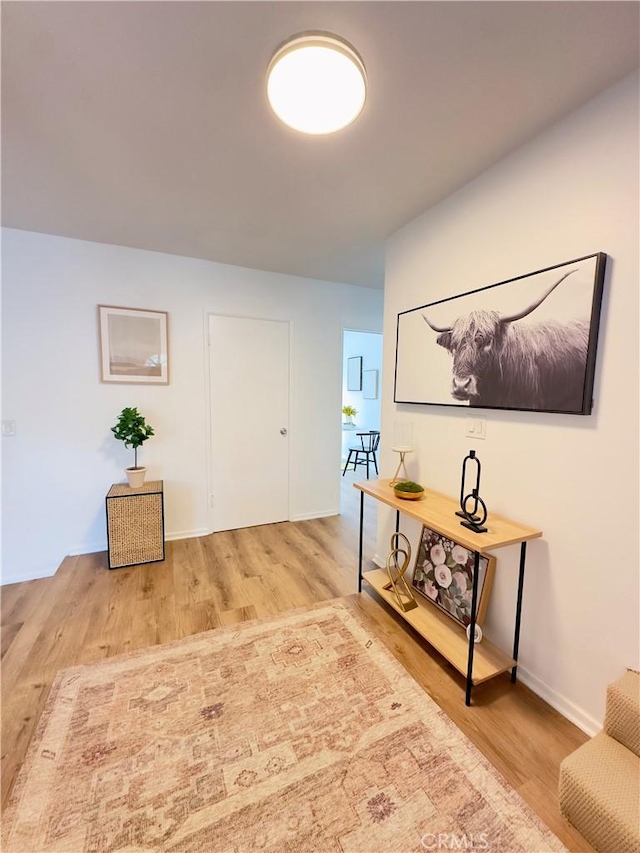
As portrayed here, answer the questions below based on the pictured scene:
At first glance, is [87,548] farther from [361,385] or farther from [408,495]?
[361,385]

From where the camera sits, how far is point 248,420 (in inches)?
131

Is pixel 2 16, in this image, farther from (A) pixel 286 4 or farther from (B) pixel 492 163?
(B) pixel 492 163

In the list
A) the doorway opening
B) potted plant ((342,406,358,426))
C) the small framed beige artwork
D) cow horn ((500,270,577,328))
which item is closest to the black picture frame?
the doorway opening

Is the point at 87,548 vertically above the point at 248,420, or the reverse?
the point at 248,420

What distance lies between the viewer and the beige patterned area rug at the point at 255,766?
103 cm

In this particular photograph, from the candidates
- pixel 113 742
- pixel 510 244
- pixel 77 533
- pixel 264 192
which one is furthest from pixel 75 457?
pixel 510 244

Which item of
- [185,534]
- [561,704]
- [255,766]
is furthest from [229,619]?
[561,704]

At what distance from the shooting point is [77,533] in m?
2.78

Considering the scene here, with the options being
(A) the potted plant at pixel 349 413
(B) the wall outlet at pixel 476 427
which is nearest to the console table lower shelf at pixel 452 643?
(B) the wall outlet at pixel 476 427

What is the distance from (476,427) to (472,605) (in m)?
0.86

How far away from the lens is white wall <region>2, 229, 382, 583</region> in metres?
2.54

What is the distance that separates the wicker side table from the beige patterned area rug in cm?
104

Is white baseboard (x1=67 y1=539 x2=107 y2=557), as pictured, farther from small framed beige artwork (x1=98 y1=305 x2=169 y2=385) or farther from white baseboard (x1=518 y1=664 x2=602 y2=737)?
white baseboard (x1=518 y1=664 x2=602 y2=737)

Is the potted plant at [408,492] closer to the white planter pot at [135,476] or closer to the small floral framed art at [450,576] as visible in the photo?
the small floral framed art at [450,576]
